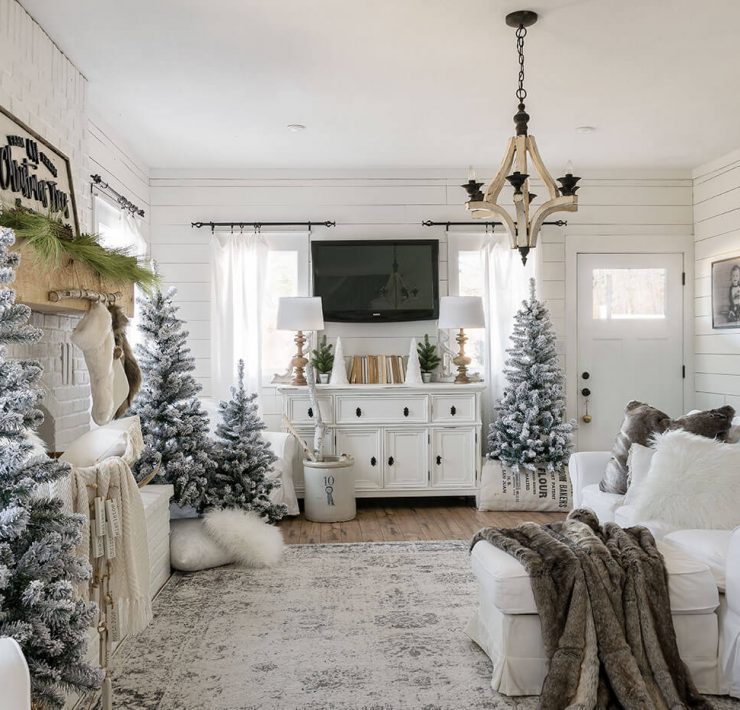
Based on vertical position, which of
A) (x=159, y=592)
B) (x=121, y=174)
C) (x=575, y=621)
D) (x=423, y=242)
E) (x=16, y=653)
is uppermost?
(x=121, y=174)

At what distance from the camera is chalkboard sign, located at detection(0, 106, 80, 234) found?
9.27 feet

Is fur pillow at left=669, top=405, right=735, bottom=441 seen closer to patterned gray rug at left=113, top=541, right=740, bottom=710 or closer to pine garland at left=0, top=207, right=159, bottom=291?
patterned gray rug at left=113, top=541, right=740, bottom=710

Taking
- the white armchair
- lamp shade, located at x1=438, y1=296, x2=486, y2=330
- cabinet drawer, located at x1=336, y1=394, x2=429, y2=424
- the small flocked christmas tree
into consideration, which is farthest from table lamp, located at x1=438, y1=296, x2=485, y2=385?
the white armchair

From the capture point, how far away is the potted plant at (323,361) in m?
5.79

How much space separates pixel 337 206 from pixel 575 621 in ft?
14.0

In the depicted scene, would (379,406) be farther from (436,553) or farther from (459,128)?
(459,128)

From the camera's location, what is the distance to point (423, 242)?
19.4 feet

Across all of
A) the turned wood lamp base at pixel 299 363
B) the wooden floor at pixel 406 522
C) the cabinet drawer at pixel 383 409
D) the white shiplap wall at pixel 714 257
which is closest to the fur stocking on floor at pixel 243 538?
the wooden floor at pixel 406 522

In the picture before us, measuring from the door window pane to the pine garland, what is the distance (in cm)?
391

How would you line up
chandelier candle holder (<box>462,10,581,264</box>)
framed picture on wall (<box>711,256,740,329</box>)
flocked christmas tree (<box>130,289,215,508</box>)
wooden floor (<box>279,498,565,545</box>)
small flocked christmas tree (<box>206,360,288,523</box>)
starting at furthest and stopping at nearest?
framed picture on wall (<box>711,256,740,329</box>) → wooden floor (<box>279,498,565,545</box>) → small flocked christmas tree (<box>206,360,288,523</box>) → flocked christmas tree (<box>130,289,215,508</box>) → chandelier candle holder (<box>462,10,581,264</box>)

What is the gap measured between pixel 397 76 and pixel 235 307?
100 inches

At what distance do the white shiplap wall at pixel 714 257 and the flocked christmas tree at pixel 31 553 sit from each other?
16.5 feet

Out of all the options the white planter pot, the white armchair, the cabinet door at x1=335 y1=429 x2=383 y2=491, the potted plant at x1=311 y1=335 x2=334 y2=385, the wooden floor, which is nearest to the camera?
the white armchair

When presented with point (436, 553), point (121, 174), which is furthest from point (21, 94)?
point (436, 553)
